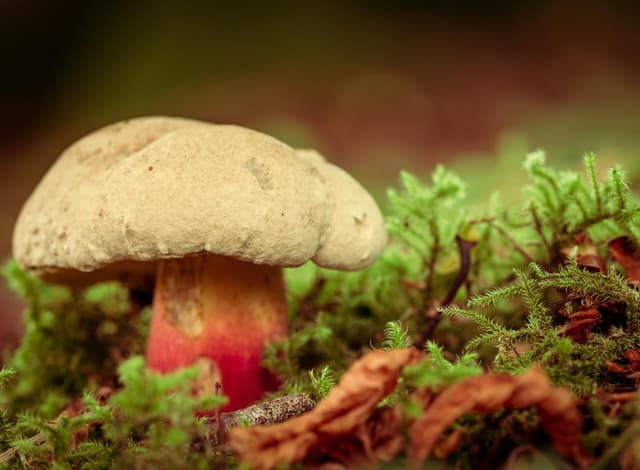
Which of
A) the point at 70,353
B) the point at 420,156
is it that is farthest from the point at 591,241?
the point at 420,156

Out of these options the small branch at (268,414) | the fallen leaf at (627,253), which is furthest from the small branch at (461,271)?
the small branch at (268,414)

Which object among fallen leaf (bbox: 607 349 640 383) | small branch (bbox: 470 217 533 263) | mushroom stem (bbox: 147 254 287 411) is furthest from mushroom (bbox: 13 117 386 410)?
fallen leaf (bbox: 607 349 640 383)

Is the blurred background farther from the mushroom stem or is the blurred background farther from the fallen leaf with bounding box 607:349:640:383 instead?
the fallen leaf with bounding box 607:349:640:383

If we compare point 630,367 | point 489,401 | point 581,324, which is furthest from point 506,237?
point 489,401

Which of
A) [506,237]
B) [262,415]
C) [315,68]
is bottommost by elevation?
[262,415]

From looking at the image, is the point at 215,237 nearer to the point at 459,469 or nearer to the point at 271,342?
the point at 271,342

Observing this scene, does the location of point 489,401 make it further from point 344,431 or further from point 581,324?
point 581,324
